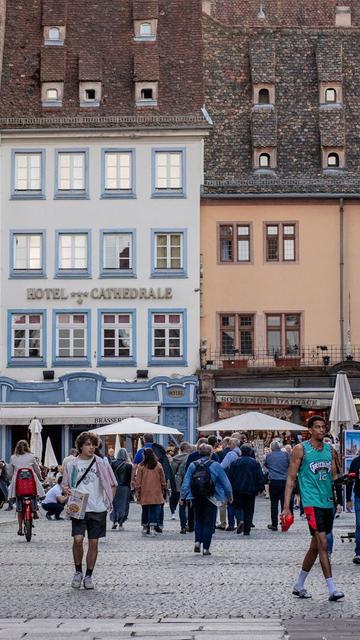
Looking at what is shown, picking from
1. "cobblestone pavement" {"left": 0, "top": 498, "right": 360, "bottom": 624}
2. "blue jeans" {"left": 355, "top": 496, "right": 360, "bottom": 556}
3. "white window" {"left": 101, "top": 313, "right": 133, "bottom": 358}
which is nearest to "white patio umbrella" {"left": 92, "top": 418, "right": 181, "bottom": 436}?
"cobblestone pavement" {"left": 0, "top": 498, "right": 360, "bottom": 624}

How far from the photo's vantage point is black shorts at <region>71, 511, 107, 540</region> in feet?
55.9

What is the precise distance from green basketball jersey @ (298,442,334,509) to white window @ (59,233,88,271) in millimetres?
39992

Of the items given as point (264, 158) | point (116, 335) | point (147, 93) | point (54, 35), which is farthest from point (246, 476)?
point (54, 35)

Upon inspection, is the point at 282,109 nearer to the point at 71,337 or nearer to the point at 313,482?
the point at 71,337

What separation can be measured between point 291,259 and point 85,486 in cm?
3908

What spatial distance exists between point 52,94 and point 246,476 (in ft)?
101

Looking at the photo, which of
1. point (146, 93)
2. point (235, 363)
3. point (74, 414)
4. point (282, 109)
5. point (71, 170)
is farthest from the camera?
point (282, 109)

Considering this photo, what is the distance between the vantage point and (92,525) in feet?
55.9

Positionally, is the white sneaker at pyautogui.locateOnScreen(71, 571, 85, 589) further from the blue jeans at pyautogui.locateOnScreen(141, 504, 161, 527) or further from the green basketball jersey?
the blue jeans at pyautogui.locateOnScreen(141, 504, 161, 527)

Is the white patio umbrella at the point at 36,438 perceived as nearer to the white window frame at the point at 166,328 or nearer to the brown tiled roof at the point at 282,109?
the white window frame at the point at 166,328

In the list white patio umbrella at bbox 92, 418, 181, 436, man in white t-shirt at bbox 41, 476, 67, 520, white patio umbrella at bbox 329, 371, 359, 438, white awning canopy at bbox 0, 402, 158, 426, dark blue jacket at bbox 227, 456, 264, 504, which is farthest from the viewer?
Answer: white awning canopy at bbox 0, 402, 158, 426

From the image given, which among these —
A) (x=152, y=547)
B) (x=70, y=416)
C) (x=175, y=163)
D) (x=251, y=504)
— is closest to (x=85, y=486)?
(x=152, y=547)

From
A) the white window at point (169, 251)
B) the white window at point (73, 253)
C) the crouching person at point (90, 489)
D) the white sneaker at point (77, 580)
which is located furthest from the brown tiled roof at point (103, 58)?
the white sneaker at point (77, 580)

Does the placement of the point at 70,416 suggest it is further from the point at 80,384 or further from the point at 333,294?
the point at 333,294
